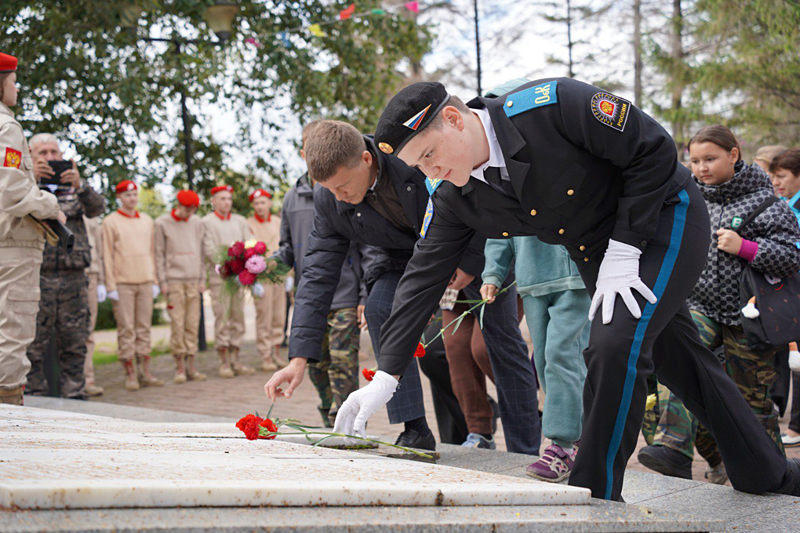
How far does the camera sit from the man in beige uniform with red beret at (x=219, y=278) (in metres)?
10.2

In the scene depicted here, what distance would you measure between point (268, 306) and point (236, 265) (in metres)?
3.74

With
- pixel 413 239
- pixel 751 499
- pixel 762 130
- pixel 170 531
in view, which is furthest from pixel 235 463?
pixel 762 130

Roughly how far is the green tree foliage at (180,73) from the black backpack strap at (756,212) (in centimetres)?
829

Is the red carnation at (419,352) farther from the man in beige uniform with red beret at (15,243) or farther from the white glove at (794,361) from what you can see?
the man in beige uniform with red beret at (15,243)

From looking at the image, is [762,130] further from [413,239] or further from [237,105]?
[413,239]

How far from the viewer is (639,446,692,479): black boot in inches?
159

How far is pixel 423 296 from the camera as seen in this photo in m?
3.18

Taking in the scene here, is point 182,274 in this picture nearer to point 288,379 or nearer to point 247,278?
point 247,278

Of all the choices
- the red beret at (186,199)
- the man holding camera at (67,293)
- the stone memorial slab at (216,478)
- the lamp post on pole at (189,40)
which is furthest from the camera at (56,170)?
the stone memorial slab at (216,478)

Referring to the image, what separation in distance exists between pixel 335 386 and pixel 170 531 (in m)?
3.46

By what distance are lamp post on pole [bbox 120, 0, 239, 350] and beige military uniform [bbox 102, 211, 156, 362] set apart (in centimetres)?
140

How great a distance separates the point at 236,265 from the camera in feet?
22.6

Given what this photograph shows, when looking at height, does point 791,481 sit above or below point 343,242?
below

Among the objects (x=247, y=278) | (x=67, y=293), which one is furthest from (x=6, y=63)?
(x=67, y=293)
